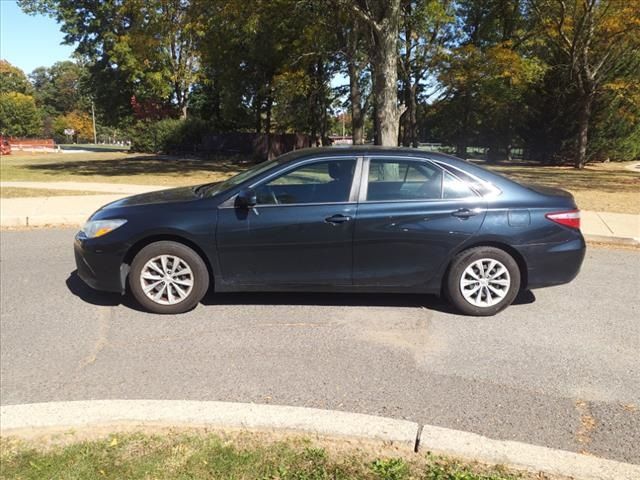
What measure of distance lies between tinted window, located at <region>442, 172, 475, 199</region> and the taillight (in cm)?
78

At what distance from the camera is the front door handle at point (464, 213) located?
5.12 metres

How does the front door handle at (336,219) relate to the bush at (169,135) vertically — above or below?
below

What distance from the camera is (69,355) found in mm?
4324

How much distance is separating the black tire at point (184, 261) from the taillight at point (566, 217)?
3.29m

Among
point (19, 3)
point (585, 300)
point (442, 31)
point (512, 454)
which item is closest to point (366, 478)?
point (512, 454)

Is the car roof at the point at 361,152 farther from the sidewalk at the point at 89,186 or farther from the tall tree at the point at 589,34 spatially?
the tall tree at the point at 589,34

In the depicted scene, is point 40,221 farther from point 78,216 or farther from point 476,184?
point 476,184

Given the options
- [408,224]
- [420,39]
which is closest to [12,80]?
[420,39]

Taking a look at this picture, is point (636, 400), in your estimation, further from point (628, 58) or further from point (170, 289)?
point (628, 58)

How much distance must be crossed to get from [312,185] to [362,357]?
5.87ft

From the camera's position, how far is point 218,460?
2855 mm

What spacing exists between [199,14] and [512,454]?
1788cm

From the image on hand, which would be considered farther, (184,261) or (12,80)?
(12,80)

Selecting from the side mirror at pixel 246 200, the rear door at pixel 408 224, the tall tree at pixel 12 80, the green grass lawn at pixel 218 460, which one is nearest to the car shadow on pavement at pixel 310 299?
the rear door at pixel 408 224
